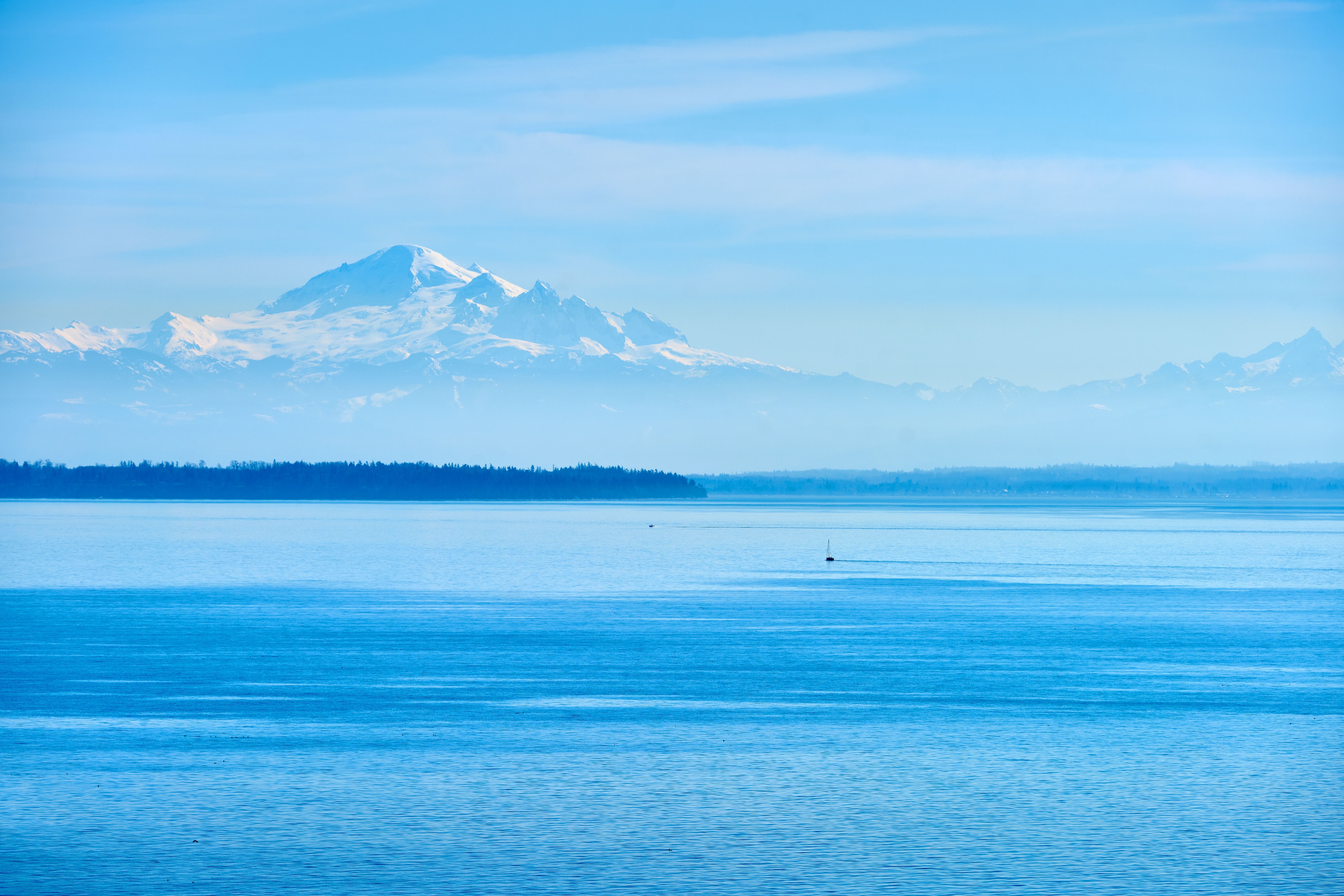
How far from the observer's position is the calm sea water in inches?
713

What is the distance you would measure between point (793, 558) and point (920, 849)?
3063 inches

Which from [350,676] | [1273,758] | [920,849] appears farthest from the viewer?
[350,676]

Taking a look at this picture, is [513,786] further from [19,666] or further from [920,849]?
[19,666]

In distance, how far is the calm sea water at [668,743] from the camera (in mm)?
18109

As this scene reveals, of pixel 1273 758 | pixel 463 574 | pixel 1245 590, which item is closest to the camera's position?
pixel 1273 758

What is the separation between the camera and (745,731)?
1068 inches

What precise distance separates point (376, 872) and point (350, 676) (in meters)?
17.5

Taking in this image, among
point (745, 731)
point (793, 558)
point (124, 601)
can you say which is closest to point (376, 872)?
point (745, 731)

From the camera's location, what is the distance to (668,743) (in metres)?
25.9

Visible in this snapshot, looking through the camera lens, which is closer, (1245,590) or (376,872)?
(376,872)

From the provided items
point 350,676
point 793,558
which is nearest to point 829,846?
point 350,676

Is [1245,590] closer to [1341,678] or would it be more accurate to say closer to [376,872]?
[1341,678]

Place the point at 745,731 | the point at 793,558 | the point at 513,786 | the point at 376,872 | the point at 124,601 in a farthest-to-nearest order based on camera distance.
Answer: the point at 793,558, the point at 124,601, the point at 745,731, the point at 513,786, the point at 376,872

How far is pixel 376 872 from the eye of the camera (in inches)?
695
